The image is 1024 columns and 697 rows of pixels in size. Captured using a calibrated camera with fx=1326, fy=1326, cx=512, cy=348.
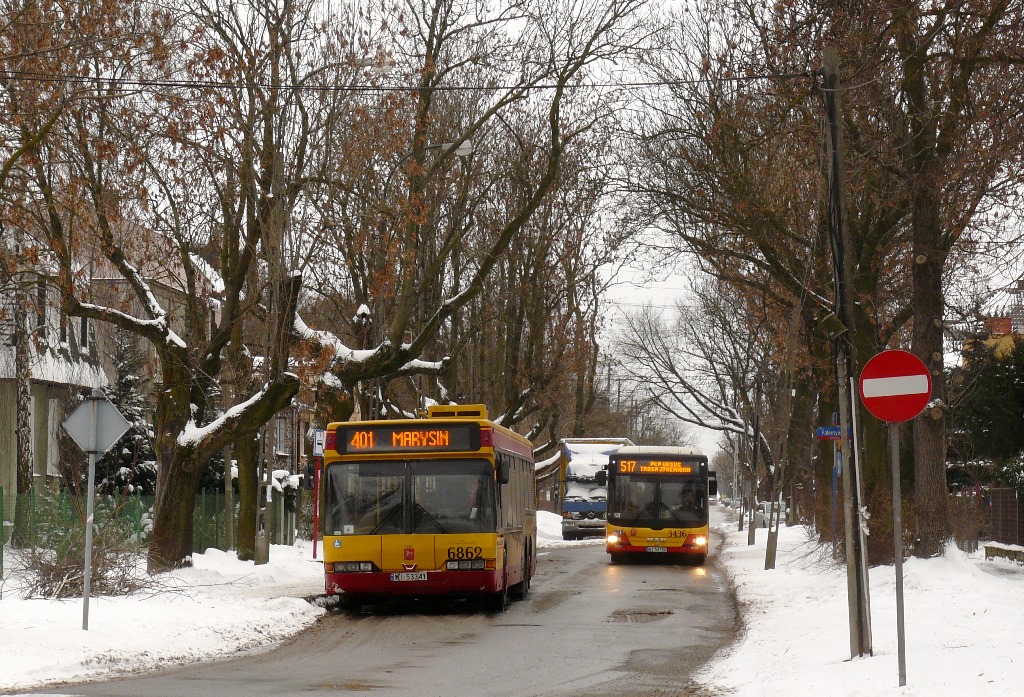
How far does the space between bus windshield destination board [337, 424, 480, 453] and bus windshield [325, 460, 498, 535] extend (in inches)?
8.6

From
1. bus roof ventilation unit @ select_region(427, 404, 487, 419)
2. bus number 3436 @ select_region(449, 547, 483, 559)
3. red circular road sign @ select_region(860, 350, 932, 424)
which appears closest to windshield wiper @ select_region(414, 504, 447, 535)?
bus number 3436 @ select_region(449, 547, 483, 559)

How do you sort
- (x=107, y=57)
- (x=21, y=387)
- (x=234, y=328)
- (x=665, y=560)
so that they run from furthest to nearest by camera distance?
(x=665, y=560), (x=21, y=387), (x=234, y=328), (x=107, y=57)

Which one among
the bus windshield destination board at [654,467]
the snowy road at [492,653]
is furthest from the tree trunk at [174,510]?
the bus windshield destination board at [654,467]

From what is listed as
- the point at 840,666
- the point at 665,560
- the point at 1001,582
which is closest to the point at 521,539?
the point at 1001,582

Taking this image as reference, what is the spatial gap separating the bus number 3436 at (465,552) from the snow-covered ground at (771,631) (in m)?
2.18

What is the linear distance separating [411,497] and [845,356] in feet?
26.2

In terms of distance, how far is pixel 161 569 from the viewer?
68.4 feet

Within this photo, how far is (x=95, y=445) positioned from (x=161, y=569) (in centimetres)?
653

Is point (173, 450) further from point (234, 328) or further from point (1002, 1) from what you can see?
point (1002, 1)

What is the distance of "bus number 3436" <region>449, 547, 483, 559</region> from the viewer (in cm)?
1878

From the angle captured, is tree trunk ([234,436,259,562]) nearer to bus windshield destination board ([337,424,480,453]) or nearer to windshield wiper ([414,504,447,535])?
bus windshield destination board ([337,424,480,453])

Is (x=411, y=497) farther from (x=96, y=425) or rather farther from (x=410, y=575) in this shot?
(x=96, y=425)

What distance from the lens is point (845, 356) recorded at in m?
12.9

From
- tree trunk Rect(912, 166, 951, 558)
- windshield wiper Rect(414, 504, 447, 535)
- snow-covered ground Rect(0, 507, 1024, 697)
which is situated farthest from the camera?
tree trunk Rect(912, 166, 951, 558)
